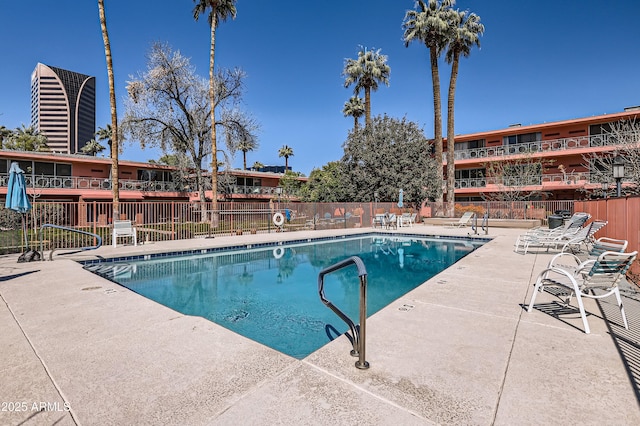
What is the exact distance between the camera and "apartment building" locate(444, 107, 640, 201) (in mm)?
25547

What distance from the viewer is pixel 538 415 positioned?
211cm

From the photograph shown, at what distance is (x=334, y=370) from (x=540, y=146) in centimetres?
3278

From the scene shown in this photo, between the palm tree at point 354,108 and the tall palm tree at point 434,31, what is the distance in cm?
1030

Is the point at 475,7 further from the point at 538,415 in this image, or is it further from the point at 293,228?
the point at 538,415

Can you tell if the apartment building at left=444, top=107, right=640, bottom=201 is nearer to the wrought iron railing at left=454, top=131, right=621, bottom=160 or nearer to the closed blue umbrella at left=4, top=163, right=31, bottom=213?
the wrought iron railing at left=454, top=131, right=621, bottom=160

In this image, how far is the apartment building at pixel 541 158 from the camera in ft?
83.8

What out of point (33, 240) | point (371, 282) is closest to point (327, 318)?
point (371, 282)

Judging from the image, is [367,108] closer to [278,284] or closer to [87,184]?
[87,184]

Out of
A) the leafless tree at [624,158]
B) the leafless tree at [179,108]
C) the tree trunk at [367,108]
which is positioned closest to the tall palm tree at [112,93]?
the leafless tree at [179,108]

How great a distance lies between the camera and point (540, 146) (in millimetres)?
28156

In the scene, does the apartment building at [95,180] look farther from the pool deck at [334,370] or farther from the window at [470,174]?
the window at [470,174]

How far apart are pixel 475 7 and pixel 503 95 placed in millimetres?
7603

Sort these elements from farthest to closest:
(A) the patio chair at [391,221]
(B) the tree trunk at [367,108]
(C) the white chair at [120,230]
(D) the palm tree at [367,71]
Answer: (D) the palm tree at [367,71] < (B) the tree trunk at [367,108] < (A) the patio chair at [391,221] < (C) the white chair at [120,230]

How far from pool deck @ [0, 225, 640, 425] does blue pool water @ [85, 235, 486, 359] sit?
4.66 ft
